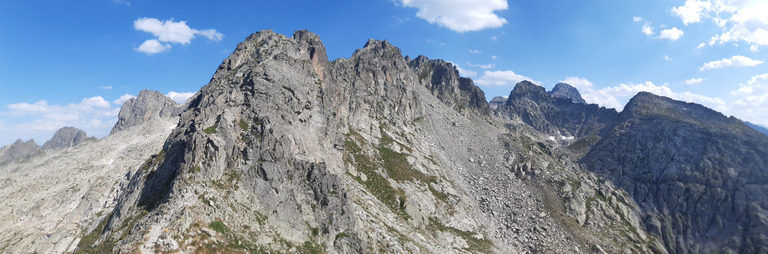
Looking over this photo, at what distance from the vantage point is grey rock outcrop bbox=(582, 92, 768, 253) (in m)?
116

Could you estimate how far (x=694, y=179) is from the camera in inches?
5192

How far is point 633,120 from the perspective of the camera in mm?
180500

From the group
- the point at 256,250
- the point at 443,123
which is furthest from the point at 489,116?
the point at 256,250

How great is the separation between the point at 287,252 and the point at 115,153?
90942 mm

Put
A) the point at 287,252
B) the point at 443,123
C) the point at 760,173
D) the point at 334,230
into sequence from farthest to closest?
the point at 443,123 → the point at 760,173 → the point at 334,230 → the point at 287,252

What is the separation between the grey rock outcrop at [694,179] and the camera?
11600cm

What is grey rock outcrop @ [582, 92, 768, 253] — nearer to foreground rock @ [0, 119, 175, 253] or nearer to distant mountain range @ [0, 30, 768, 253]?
distant mountain range @ [0, 30, 768, 253]

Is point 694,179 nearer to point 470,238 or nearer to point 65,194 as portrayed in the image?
point 470,238

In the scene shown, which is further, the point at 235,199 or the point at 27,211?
the point at 27,211

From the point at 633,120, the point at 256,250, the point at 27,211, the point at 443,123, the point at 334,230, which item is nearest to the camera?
the point at 256,250

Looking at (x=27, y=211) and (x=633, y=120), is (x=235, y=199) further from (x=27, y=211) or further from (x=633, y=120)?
(x=633, y=120)

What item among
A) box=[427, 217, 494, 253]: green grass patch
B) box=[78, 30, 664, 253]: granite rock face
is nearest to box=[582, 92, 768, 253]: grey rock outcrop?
box=[78, 30, 664, 253]: granite rock face

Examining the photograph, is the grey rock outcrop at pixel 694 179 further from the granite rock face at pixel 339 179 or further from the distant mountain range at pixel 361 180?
the granite rock face at pixel 339 179

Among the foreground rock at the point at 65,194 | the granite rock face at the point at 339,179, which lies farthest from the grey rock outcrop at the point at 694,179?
the foreground rock at the point at 65,194
